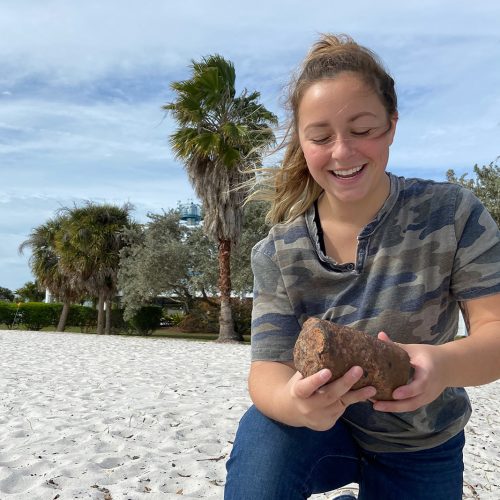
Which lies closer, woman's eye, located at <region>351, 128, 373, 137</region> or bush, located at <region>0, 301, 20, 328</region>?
woman's eye, located at <region>351, 128, 373, 137</region>

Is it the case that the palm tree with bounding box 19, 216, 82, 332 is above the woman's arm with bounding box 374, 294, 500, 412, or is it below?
above

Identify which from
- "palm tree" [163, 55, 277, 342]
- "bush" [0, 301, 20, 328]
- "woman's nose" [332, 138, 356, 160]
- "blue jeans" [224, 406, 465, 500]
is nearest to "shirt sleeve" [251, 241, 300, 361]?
"blue jeans" [224, 406, 465, 500]

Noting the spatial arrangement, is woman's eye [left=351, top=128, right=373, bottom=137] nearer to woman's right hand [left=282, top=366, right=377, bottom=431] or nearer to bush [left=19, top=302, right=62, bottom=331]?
woman's right hand [left=282, top=366, right=377, bottom=431]

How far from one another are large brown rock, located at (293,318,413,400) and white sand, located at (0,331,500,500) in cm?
255

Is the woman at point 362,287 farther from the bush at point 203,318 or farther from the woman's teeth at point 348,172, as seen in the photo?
the bush at point 203,318

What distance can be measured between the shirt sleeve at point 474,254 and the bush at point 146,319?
94.0 feet

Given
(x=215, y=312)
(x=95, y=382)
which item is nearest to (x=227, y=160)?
(x=215, y=312)

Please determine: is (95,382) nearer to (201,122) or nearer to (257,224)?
(201,122)

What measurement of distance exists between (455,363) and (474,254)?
522mm

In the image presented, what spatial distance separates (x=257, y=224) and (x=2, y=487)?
71.3 ft

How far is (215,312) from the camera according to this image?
2770 cm

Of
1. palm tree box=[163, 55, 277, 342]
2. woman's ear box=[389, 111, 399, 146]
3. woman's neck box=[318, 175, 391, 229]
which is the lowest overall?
woman's neck box=[318, 175, 391, 229]

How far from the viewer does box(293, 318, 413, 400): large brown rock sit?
5.51 feet

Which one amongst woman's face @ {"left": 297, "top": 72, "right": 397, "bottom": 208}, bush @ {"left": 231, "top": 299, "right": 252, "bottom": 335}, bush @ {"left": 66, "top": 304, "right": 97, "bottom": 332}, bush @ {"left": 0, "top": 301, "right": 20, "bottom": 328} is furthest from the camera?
bush @ {"left": 66, "top": 304, "right": 97, "bottom": 332}
